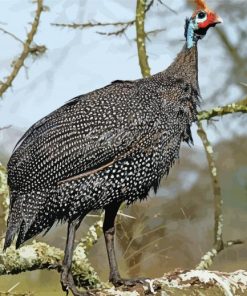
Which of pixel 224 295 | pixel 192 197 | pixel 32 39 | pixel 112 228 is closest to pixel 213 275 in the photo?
pixel 224 295

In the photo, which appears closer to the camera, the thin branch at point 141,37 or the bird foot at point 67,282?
the bird foot at point 67,282

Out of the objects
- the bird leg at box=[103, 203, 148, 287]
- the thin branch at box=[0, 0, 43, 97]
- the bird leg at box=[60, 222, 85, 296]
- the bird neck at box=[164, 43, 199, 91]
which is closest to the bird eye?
the bird neck at box=[164, 43, 199, 91]

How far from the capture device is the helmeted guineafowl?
273 cm

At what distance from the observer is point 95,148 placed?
107 inches

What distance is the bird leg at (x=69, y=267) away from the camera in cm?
270

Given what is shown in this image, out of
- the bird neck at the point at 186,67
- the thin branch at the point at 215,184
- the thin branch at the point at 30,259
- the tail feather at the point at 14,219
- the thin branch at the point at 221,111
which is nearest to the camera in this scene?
the tail feather at the point at 14,219

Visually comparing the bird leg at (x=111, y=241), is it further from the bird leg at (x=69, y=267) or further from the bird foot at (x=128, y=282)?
the bird leg at (x=69, y=267)

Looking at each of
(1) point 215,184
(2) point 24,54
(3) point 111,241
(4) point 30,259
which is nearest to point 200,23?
(3) point 111,241

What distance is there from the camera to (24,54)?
466cm

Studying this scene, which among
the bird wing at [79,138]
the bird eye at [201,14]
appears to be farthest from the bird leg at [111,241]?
the bird eye at [201,14]

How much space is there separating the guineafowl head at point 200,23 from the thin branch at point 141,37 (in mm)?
1210

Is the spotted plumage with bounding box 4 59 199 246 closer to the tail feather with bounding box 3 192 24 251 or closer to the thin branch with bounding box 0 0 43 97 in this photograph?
the tail feather with bounding box 3 192 24 251

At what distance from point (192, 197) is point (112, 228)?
14.1 feet

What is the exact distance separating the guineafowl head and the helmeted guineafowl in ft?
0.76
